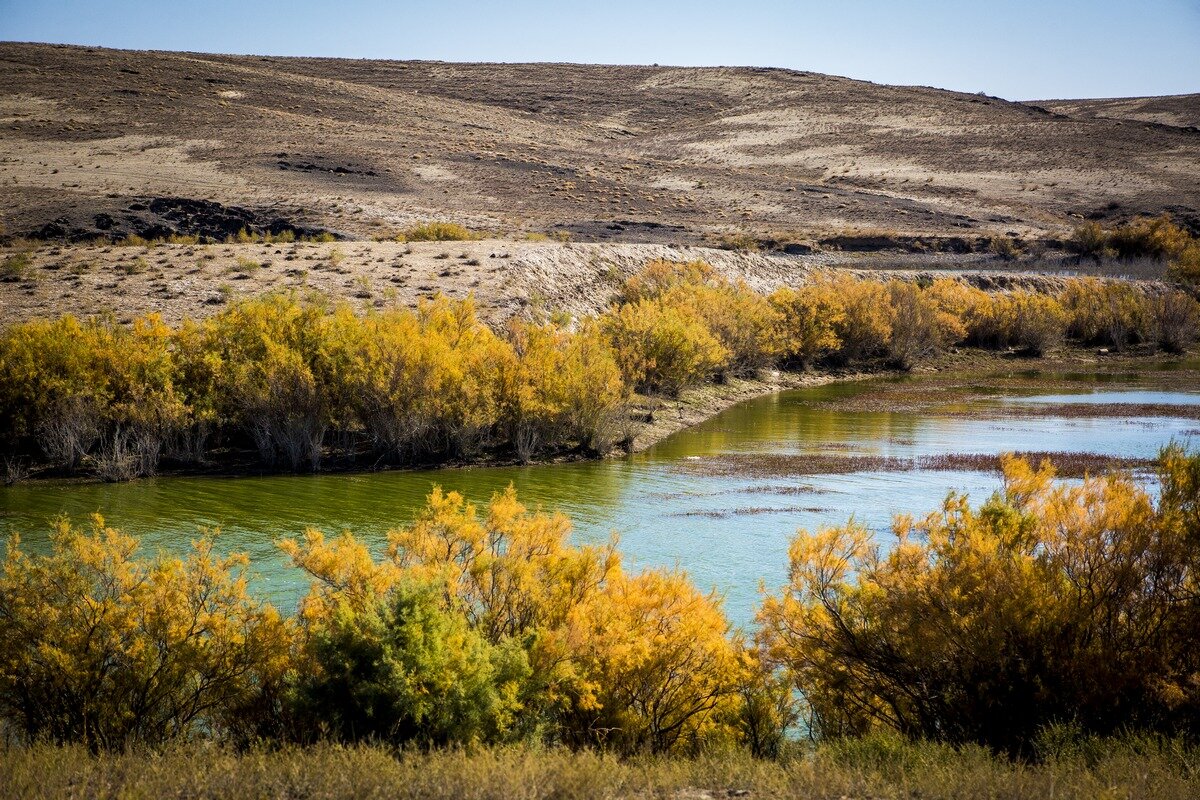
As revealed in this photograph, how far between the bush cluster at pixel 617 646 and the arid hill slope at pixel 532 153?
42.3 metres

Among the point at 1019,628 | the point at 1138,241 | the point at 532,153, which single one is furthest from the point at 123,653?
the point at 532,153

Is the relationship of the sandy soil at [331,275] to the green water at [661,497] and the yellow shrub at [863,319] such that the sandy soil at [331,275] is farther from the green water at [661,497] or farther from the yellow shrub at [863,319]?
the green water at [661,497]

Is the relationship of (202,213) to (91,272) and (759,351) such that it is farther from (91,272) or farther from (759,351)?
(759,351)

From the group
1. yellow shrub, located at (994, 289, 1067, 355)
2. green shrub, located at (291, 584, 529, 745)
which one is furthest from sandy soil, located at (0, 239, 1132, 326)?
green shrub, located at (291, 584, 529, 745)

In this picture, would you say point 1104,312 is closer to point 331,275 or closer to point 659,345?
point 659,345

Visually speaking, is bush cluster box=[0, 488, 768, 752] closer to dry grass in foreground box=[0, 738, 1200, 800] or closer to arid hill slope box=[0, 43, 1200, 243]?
dry grass in foreground box=[0, 738, 1200, 800]

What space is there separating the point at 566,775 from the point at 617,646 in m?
2.78

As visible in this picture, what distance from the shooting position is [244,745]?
10.3 meters

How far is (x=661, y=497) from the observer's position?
78.8 ft

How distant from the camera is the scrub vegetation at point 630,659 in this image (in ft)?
31.0

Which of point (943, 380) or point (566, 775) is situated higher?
point (943, 380)

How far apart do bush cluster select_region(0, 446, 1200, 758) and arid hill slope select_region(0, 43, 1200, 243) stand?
42289 millimetres

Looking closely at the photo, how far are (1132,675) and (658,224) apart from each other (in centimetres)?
5761

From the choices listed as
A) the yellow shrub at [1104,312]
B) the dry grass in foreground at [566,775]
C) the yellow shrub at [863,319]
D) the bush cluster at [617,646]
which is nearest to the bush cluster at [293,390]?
the bush cluster at [617,646]
